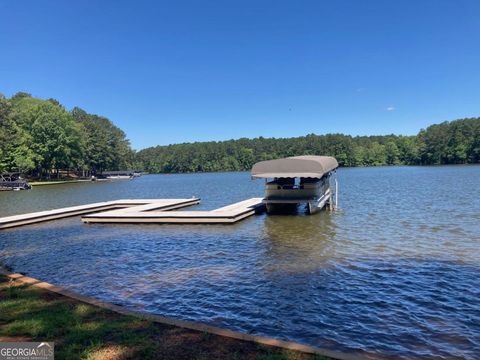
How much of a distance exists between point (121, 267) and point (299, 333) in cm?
659

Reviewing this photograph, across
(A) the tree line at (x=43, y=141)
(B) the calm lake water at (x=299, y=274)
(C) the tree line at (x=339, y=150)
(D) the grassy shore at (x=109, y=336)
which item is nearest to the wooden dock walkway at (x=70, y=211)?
(B) the calm lake water at (x=299, y=274)

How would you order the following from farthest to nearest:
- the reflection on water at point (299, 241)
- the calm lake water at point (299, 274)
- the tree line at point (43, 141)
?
the tree line at point (43, 141) → the reflection on water at point (299, 241) → the calm lake water at point (299, 274)

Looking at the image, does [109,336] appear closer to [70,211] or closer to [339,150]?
[70,211]

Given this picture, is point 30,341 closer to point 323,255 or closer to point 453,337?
point 453,337

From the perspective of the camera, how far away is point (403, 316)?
697 centimetres

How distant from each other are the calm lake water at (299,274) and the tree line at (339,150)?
113m

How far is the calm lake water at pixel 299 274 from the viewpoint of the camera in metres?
6.46

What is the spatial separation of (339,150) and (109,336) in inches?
5610

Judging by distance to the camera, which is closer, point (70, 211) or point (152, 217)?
point (152, 217)

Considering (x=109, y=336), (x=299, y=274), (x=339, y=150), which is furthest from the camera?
(x=339, y=150)

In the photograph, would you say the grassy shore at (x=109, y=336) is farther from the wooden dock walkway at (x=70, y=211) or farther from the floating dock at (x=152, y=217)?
the wooden dock walkway at (x=70, y=211)

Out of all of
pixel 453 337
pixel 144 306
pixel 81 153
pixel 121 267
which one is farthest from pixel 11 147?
pixel 453 337

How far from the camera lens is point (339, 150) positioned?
142 metres

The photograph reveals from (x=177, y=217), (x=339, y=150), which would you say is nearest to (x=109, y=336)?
(x=177, y=217)
